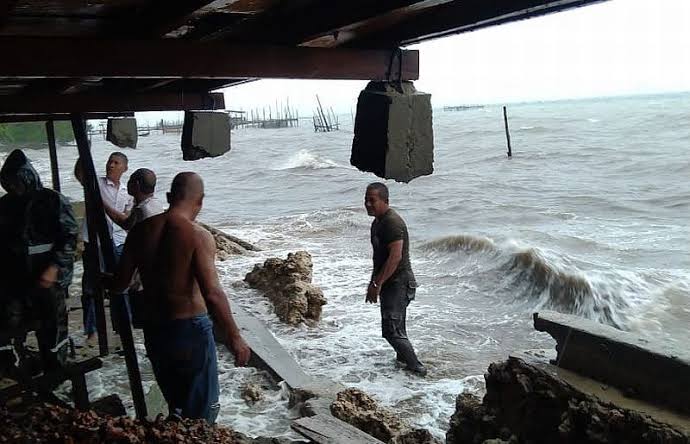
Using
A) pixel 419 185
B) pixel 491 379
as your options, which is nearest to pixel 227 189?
pixel 419 185

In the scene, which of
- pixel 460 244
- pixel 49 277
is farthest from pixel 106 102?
pixel 460 244

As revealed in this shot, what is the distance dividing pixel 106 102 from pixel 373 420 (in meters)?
3.86

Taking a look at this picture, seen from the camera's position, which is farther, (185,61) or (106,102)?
(106,102)

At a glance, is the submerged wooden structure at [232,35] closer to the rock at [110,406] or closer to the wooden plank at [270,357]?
the rock at [110,406]

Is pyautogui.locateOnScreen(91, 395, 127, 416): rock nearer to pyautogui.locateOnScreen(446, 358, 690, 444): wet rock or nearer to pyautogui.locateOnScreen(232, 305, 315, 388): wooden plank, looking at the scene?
pyautogui.locateOnScreen(232, 305, 315, 388): wooden plank

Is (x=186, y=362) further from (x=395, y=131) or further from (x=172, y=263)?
(x=395, y=131)

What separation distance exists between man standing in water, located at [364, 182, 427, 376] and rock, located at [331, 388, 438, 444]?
1235 mm

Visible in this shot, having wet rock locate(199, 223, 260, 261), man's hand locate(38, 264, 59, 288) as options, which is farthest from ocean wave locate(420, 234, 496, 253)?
man's hand locate(38, 264, 59, 288)

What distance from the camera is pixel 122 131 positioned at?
782 centimetres

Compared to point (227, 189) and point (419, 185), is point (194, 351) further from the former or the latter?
point (227, 189)

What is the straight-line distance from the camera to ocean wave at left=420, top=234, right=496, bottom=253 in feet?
44.7

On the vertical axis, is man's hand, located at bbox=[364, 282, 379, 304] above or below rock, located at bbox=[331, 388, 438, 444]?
above

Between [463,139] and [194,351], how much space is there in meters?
47.0

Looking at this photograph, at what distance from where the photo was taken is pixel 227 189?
90.1ft
